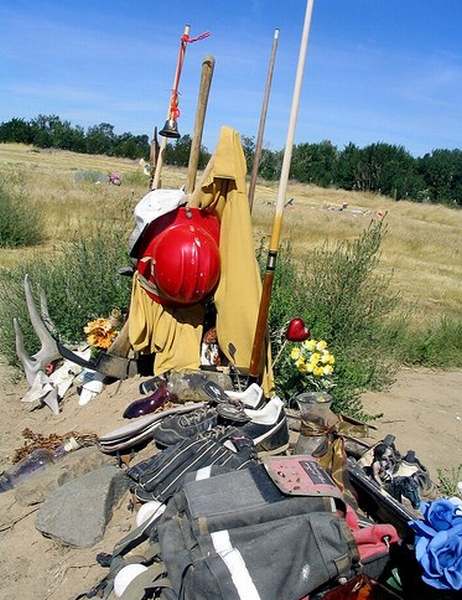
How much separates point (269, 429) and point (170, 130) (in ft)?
7.38

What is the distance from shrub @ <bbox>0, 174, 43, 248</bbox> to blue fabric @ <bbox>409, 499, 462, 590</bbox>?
12985mm

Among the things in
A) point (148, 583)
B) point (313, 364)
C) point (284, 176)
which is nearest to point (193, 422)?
point (313, 364)

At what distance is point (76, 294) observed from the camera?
20.2 feet

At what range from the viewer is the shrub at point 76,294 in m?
6.06

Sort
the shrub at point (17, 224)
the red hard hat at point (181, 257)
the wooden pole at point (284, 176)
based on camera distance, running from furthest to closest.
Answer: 1. the shrub at point (17, 224)
2. the red hard hat at point (181, 257)
3. the wooden pole at point (284, 176)

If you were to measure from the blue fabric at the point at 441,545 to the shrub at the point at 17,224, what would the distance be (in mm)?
12985

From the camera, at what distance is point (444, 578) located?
91.1 inches

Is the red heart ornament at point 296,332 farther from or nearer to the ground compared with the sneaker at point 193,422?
farther from the ground

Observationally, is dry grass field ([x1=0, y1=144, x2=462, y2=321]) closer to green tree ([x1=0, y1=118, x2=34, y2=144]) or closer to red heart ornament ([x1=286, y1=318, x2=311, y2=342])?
red heart ornament ([x1=286, y1=318, x2=311, y2=342])

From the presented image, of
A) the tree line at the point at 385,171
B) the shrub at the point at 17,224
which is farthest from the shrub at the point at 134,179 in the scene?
the tree line at the point at 385,171

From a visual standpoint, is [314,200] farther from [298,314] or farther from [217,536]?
[217,536]

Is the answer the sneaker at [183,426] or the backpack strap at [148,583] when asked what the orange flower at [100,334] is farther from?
the backpack strap at [148,583]

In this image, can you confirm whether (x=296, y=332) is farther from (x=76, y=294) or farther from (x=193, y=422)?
(x=76, y=294)

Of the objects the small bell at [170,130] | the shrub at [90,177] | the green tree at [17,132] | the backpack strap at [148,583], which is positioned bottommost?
the backpack strap at [148,583]
